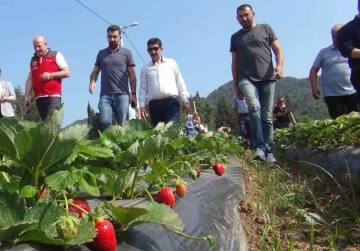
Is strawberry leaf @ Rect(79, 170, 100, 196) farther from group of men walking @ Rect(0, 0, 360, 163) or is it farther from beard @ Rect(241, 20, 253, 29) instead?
beard @ Rect(241, 20, 253, 29)

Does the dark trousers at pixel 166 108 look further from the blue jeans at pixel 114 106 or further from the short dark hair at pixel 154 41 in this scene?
the short dark hair at pixel 154 41

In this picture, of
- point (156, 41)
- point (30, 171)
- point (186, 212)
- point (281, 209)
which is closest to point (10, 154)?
point (30, 171)

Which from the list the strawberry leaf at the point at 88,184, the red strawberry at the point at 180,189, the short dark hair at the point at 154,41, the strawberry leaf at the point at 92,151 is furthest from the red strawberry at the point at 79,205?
the short dark hair at the point at 154,41

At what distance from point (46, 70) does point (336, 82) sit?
11.1 ft

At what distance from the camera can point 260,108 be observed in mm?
5246

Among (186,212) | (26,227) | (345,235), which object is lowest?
(345,235)

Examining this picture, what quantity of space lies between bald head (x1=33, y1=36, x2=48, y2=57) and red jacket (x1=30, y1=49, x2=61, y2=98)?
5cm

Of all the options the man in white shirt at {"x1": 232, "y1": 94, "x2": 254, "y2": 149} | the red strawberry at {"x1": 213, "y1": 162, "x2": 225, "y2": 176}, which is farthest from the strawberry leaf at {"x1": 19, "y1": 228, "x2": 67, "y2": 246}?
the man in white shirt at {"x1": 232, "y1": 94, "x2": 254, "y2": 149}

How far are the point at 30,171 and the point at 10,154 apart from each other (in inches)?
3.7

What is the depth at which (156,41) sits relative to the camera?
18.8ft

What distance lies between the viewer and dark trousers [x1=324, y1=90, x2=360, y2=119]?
6.02 meters

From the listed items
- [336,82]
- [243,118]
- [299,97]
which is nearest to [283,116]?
[243,118]

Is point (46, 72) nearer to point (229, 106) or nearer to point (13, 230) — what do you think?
point (13, 230)

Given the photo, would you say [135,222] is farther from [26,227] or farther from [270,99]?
[270,99]
